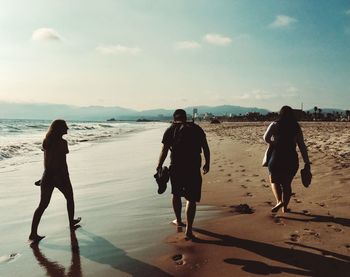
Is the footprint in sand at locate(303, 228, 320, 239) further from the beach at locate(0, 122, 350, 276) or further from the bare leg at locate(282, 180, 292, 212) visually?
the bare leg at locate(282, 180, 292, 212)

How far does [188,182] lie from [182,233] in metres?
0.79

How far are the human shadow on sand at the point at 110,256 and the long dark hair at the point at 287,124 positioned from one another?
3.54 metres

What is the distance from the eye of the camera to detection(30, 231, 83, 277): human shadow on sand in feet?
A: 14.2

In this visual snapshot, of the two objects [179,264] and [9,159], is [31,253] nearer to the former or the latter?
[179,264]

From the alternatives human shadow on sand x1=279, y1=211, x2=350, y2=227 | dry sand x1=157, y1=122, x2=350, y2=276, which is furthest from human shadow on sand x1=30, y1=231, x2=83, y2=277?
human shadow on sand x1=279, y1=211, x2=350, y2=227

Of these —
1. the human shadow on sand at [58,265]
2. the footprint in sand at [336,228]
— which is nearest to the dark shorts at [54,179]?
the human shadow on sand at [58,265]

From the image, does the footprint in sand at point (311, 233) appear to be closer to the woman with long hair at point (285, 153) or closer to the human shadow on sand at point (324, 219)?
the human shadow on sand at point (324, 219)

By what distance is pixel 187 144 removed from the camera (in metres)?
5.75

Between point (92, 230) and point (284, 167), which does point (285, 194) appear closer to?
point (284, 167)

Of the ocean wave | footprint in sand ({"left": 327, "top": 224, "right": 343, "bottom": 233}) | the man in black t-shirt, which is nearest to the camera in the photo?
footprint in sand ({"left": 327, "top": 224, "right": 343, "bottom": 233})

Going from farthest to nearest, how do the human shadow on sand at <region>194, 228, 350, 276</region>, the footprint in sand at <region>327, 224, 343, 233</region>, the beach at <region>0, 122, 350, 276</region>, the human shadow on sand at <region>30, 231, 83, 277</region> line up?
the footprint in sand at <region>327, 224, 343, 233</region> < the beach at <region>0, 122, 350, 276</region> < the human shadow on sand at <region>30, 231, 83, 277</region> < the human shadow on sand at <region>194, 228, 350, 276</region>

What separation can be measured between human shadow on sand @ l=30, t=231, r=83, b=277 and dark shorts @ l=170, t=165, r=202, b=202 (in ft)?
5.66

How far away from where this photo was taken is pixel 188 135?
5.75m

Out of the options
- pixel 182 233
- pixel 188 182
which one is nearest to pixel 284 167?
pixel 188 182
